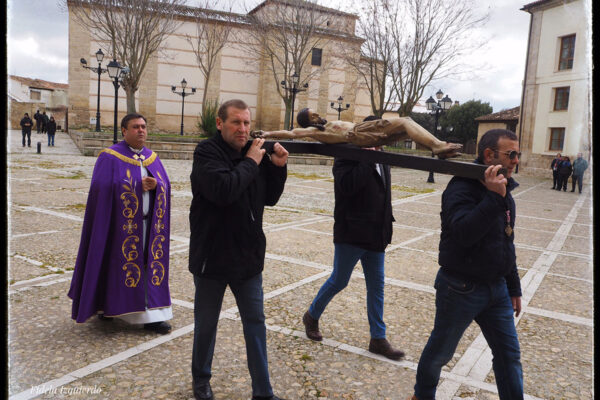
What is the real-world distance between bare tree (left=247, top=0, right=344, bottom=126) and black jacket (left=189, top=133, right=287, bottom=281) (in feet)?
83.6

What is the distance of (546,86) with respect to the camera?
1150 inches

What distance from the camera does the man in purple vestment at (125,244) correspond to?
3873 millimetres

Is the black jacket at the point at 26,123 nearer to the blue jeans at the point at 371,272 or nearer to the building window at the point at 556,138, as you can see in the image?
the blue jeans at the point at 371,272

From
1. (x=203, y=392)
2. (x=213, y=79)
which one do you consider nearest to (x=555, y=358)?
(x=203, y=392)

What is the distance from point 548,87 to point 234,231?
1248 inches

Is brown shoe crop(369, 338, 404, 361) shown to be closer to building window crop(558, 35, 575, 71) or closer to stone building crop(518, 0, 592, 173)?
stone building crop(518, 0, 592, 173)

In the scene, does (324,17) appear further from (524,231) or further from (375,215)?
(375,215)

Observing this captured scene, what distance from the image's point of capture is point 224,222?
2.74m

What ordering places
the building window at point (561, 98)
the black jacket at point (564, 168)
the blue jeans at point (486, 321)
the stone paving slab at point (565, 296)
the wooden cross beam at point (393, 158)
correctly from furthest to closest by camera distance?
the building window at point (561, 98), the black jacket at point (564, 168), the stone paving slab at point (565, 296), the blue jeans at point (486, 321), the wooden cross beam at point (393, 158)

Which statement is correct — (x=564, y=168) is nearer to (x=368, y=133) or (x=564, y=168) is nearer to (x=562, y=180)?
(x=562, y=180)

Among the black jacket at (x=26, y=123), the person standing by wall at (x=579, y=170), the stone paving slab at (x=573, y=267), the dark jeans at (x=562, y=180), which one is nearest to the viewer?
the stone paving slab at (x=573, y=267)

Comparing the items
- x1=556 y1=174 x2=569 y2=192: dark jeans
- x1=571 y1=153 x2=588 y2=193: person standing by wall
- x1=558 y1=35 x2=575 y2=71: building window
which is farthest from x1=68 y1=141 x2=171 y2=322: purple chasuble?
x1=558 y1=35 x2=575 y2=71: building window

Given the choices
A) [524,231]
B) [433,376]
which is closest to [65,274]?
[433,376]

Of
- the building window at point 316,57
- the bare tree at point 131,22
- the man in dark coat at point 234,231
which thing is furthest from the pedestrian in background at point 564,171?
the man in dark coat at point 234,231
